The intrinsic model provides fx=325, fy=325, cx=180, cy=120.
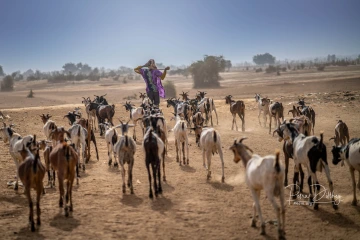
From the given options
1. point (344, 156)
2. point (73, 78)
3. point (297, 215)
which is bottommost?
point (297, 215)

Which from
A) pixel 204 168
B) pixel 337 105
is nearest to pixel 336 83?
pixel 337 105

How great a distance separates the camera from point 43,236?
7.25 meters

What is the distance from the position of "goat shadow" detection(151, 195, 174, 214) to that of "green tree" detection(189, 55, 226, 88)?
49214mm

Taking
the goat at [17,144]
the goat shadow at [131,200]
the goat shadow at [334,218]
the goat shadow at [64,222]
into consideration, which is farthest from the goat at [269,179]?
the goat at [17,144]

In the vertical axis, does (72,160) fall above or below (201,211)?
above

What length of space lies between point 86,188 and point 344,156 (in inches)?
309

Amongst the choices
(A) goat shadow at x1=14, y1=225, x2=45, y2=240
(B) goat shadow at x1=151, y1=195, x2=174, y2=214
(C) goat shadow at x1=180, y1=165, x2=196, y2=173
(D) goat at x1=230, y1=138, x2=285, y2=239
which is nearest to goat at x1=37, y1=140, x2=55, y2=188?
(A) goat shadow at x1=14, y1=225, x2=45, y2=240

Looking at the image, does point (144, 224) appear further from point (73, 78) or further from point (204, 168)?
point (73, 78)

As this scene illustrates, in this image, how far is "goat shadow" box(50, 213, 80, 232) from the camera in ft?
25.3

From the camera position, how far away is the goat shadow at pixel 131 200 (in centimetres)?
908

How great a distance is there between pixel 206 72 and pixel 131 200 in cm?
5019

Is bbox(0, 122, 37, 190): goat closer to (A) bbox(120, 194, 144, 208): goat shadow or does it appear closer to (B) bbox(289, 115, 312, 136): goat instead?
(A) bbox(120, 194, 144, 208): goat shadow

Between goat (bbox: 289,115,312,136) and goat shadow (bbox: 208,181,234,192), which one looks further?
goat (bbox: 289,115,312,136)

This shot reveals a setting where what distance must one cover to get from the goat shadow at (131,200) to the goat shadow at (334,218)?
4.58m
